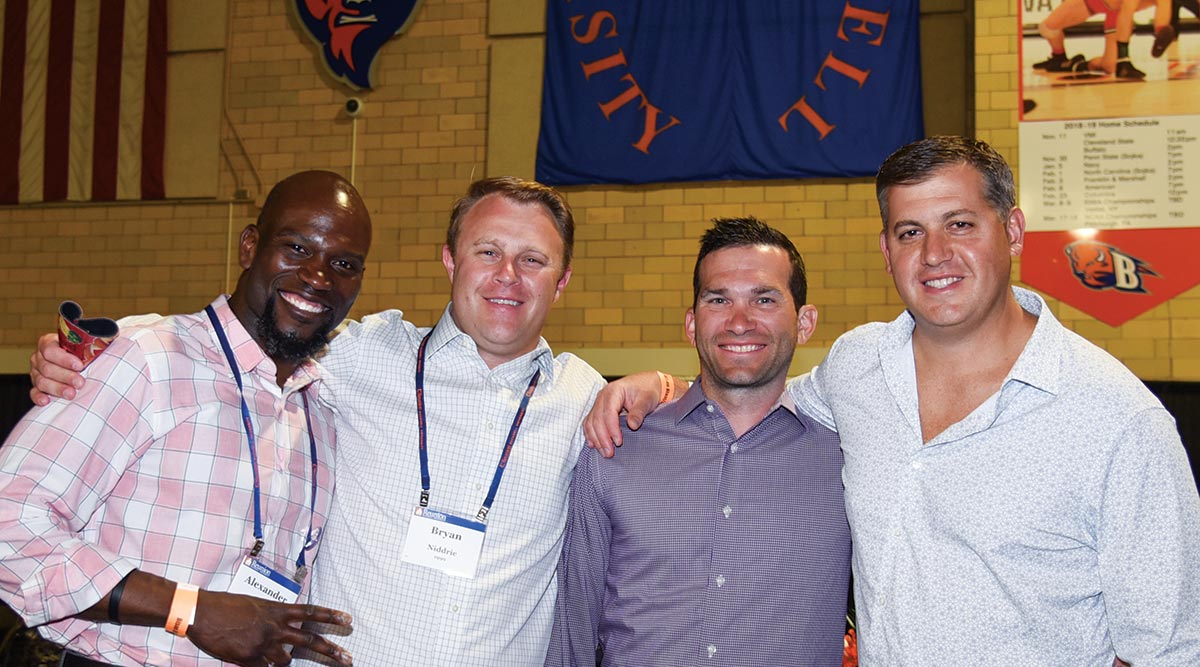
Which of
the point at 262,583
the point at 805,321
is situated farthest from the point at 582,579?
the point at 805,321

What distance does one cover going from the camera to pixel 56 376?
7.20 feet

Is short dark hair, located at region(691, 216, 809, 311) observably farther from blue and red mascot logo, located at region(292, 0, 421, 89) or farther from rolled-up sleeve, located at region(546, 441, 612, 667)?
blue and red mascot logo, located at region(292, 0, 421, 89)

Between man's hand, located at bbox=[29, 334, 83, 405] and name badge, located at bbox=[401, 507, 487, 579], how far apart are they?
2.80 ft

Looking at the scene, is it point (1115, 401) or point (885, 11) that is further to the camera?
point (885, 11)

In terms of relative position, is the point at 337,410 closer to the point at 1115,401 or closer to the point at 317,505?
the point at 317,505

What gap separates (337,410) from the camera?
2.78 m

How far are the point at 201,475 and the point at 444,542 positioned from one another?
0.61m

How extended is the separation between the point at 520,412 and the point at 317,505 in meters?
0.59

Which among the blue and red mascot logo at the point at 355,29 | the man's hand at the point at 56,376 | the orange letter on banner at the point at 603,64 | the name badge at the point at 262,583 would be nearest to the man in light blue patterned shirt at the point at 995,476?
the name badge at the point at 262,583

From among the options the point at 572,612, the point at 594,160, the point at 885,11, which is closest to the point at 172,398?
the point at 572,612

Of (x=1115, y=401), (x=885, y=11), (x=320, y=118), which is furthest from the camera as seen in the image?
(x=320, y=118)

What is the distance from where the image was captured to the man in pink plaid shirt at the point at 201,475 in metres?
2.07

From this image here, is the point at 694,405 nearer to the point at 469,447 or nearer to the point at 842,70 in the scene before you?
the point at 469,447

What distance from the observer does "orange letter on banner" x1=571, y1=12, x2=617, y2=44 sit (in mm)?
8047
